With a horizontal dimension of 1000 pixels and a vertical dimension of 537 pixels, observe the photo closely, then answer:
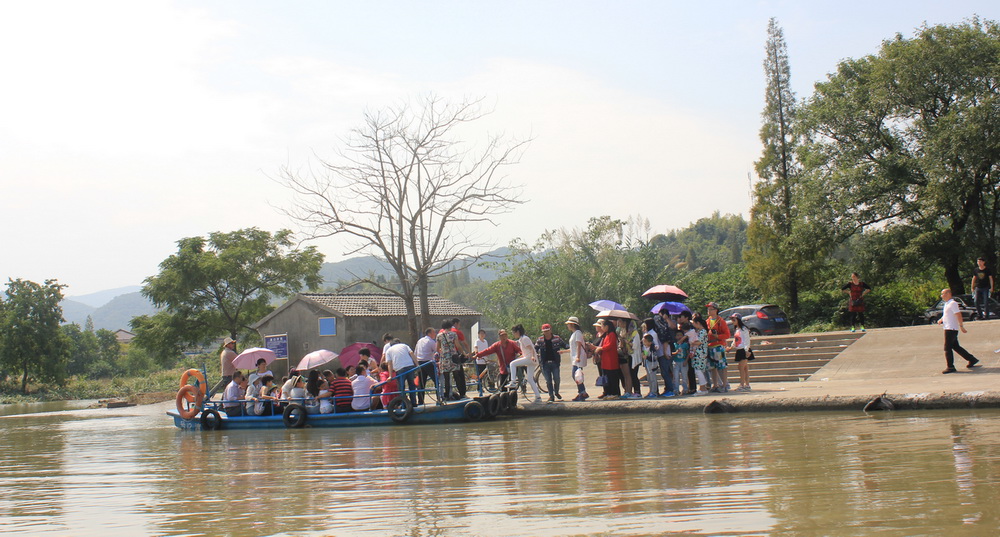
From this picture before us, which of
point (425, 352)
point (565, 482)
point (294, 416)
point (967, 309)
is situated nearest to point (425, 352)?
point (425, 352)

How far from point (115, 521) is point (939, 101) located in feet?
111

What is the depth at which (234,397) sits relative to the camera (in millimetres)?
19469

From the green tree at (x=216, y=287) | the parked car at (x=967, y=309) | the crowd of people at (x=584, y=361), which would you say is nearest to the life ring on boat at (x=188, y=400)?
the crowd of people at (x=584, y=361)

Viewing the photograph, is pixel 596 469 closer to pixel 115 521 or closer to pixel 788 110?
pixel 115 521

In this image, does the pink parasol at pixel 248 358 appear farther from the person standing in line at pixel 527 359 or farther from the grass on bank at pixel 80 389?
the grass on bank at pixel 80 389

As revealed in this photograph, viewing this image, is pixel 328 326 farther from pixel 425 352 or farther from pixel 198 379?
pixel 425 352

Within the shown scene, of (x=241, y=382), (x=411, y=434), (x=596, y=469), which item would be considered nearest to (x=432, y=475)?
(x=596, y=469)

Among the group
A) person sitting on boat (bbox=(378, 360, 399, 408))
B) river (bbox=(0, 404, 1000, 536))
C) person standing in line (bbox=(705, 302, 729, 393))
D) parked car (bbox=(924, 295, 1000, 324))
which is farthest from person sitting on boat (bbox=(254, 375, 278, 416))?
parked car (bbox=(924, 295, 1000, 324))

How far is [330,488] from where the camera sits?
341 inches

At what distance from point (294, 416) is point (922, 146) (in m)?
26.3

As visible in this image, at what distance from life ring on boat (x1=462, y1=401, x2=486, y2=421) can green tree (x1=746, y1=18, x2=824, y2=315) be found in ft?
81.7

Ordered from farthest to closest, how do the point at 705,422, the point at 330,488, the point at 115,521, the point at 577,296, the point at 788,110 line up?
the point at 788,110
the point at 577,296
the point at 705,422
the point at 330,488
the point at 115,521

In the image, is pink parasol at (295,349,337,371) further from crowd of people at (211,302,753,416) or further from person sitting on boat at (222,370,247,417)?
person sitting on boat at (222,370,247,417)

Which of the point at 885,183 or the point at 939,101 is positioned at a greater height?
the point at 939,101
